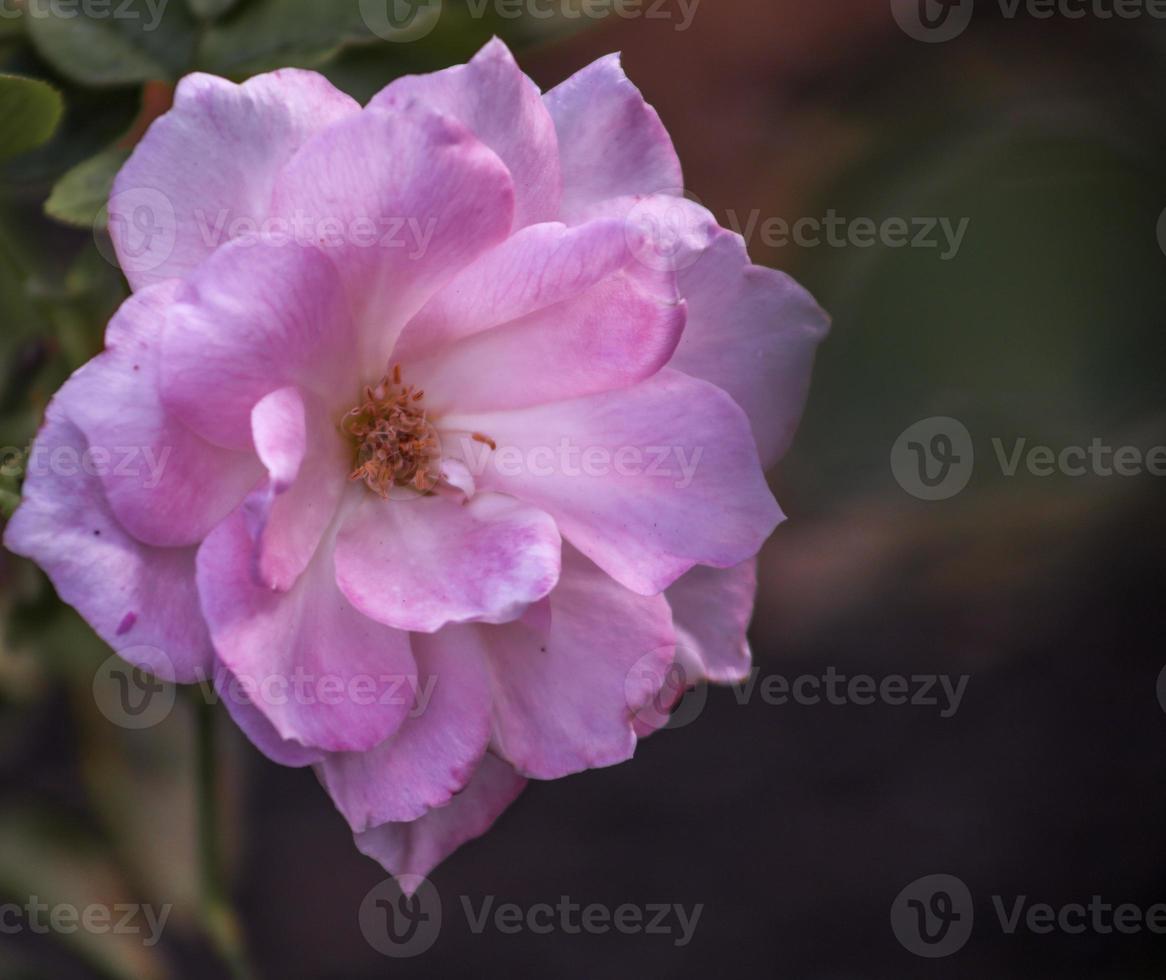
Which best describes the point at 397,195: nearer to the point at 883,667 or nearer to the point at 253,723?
the point at 253,723

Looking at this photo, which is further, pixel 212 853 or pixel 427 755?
pixel 212 853

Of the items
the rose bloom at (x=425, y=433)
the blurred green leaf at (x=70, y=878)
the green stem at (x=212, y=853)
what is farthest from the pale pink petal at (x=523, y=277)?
the blurred green leaf at (x=70, y=878)

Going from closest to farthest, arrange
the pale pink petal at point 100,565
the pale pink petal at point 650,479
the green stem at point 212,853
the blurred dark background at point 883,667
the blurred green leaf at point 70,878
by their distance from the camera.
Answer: the pale pink petal at point 100,565 → the pale pink petal at point 650,479 → the green stem at point 212,853 → the blurred green leaf at point 70,878 → the blurred dark background at point 883,667

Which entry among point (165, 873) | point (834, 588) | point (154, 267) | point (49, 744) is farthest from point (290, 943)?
point (154, 267)

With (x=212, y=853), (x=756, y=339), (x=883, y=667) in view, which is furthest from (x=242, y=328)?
(x=883, y=667)

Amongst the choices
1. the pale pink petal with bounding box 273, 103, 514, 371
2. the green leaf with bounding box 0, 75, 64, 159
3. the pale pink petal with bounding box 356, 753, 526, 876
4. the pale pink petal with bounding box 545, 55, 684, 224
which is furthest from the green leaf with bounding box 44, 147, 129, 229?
the pale pink petal with bounding box 356, 753, 526, 876

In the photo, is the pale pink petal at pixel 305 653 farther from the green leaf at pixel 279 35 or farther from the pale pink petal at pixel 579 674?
the green leaf at pixel 279 35

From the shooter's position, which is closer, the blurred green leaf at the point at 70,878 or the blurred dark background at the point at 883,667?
the blurred green leaf at the point at 70,878
